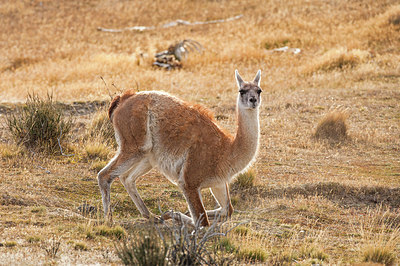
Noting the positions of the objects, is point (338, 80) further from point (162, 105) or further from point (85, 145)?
point (162, 105)

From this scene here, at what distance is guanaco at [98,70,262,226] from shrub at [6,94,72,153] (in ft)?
9.99

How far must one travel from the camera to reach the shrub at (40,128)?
955 cm

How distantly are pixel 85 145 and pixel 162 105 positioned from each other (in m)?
3.50

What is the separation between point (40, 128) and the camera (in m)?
9.65

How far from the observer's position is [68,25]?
31641 mm

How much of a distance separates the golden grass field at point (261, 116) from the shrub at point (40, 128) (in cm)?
32

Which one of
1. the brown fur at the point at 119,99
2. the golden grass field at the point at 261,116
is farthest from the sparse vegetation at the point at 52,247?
the brown fur at the point at 119,99

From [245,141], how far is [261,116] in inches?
272

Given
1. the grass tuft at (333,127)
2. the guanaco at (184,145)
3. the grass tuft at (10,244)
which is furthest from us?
the grass tuft at (333,127)

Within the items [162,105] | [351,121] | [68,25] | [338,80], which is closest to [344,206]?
[162,105]

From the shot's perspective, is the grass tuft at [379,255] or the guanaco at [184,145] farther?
the guanaco at [184,145]

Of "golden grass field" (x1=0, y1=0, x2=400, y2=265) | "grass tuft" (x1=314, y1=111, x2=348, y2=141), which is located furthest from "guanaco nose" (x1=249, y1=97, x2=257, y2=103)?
"grass tuft" (x1=314, y1=111, x2=348, y2=141)

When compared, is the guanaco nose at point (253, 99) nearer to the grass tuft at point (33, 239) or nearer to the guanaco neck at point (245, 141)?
the guanaco neck at point (245, 141)

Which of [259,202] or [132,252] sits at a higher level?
[132,252]
